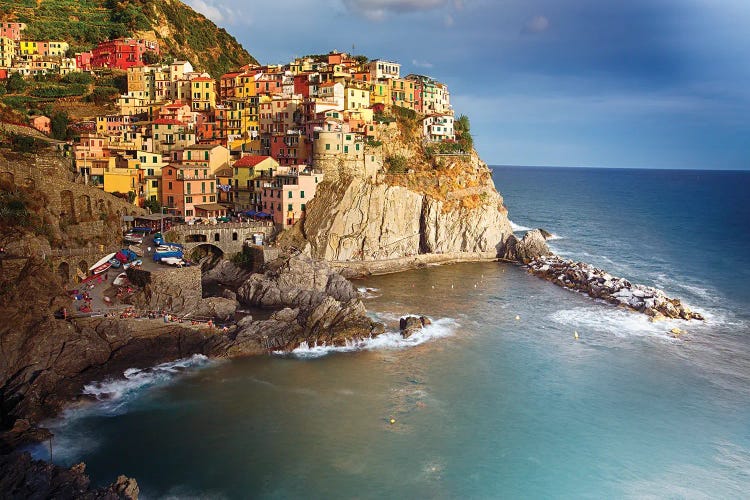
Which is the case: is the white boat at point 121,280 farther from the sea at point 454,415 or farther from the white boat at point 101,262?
the sea at point 454,415

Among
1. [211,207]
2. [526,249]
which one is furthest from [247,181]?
[526,249]

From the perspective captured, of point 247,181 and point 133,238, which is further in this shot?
point 247,181

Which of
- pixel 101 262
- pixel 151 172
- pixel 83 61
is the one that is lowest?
pixel 101 262

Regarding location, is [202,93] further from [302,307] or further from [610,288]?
[610,288]

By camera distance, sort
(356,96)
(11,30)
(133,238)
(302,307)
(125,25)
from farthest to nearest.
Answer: (125,25) < (11,30) < (356,96) < (133,238) < (302,307)

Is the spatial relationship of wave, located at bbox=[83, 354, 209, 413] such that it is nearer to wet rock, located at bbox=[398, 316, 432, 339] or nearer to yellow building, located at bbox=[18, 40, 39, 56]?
wet rock, located at bbox=[398, 316, 432, 339]

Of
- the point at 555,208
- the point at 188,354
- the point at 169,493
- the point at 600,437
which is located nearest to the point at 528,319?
the point at 600,437

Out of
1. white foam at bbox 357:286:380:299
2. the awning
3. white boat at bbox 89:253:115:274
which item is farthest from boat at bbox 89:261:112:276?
white foam at bbox 357:286:380:299
